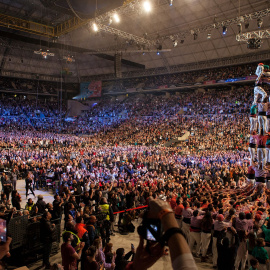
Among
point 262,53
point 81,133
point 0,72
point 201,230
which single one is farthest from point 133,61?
point 201,230

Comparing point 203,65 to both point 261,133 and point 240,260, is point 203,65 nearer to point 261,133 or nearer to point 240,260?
point 261,133

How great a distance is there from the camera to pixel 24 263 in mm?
6309

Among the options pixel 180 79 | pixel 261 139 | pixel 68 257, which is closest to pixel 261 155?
pixel 261 139

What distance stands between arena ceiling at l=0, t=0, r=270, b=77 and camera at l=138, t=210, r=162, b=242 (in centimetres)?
1974

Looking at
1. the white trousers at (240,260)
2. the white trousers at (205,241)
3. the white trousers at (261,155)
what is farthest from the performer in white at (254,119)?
the white trousers at (240,260)

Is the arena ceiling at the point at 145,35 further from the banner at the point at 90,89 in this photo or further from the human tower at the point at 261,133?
the human tower at the point at 261,133

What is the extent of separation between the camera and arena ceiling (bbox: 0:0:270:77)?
24.9 m

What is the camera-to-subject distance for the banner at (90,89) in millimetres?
46406

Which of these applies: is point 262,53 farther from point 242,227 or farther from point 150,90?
point 242,227

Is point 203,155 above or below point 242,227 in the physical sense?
above

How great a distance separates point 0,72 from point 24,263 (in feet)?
135

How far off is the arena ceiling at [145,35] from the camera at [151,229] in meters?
19.7

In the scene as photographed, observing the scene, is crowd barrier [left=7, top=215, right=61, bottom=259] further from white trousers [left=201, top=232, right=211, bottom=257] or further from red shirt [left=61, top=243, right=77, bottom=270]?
white trousers [left=201, top=232, right=211, bottom=257]

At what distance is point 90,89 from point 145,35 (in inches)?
994
